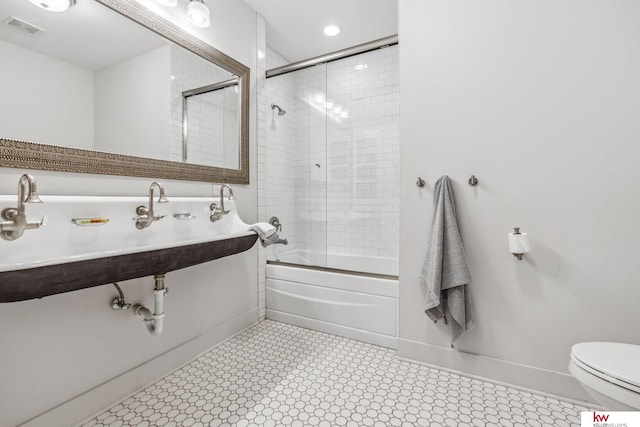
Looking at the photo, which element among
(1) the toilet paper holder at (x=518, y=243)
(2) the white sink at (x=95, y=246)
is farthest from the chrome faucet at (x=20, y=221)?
(1) the toilet paper holder at (x=518, y=243)

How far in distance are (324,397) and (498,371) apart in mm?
987

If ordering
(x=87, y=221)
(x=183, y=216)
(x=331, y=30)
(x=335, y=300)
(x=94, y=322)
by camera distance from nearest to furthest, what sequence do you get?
(x=87, y=221)
(x=94, y=322)
(x=183, y=216)
(x=335, y=300)
(x=331, y=30)

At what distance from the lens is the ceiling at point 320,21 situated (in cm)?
241

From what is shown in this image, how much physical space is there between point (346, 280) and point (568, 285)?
50.5 inches

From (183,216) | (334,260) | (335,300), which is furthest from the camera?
(334,260)

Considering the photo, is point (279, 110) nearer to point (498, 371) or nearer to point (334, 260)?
point (334, 260)

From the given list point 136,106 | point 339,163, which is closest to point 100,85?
point 136,106

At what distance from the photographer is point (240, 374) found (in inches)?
68.2

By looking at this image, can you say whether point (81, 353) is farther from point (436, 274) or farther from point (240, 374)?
point (436, 274)

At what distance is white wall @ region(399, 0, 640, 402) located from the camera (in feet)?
4.64

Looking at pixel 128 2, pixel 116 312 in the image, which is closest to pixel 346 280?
pixel 116 312

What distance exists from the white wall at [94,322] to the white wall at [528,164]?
1314mm

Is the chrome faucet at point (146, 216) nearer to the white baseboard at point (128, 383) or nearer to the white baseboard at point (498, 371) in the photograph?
the white baseboard at point (128, 383)

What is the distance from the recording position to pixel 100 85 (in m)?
1.47
